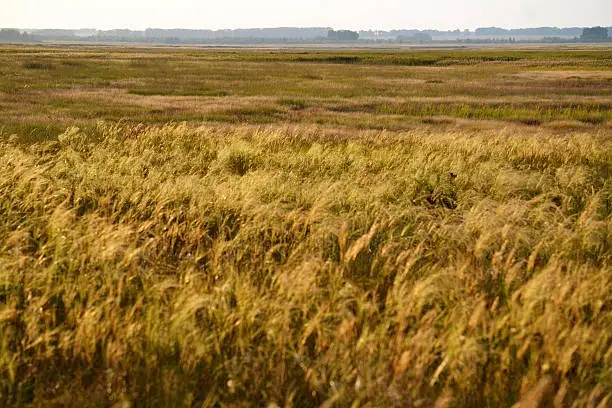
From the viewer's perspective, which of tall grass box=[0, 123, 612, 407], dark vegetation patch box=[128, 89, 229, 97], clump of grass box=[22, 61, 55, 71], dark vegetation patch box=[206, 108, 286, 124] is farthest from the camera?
clump of grass box=[22, 61, 55, 71]

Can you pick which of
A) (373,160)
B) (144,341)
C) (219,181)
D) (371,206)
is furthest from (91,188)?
(373,160)

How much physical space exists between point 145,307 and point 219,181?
4.31 m

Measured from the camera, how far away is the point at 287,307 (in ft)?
12.6

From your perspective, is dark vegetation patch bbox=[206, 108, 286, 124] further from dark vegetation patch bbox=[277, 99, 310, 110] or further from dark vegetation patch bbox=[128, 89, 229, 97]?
dark vegetation patch bbox=[128, 89, 229, 97]

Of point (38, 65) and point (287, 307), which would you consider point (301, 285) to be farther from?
point (38, 65)

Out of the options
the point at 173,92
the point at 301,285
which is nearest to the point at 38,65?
the point at 173,92

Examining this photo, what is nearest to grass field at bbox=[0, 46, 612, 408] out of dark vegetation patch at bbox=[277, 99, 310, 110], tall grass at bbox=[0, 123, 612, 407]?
tall grass at bbox=[0, 123, 612, 407]

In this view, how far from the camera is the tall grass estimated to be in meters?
3.35

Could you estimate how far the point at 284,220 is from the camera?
624 centimetres

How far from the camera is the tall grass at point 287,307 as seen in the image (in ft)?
11.0

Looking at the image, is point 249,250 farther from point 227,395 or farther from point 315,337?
point 227,395

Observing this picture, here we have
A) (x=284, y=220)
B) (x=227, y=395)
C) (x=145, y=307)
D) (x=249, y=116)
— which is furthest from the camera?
(x=249, y=116)

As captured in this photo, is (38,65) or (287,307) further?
(38,65)

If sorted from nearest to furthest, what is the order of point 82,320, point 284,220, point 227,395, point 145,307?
point 227,395 < point 82,320 < point 145,307 < point 284,220
